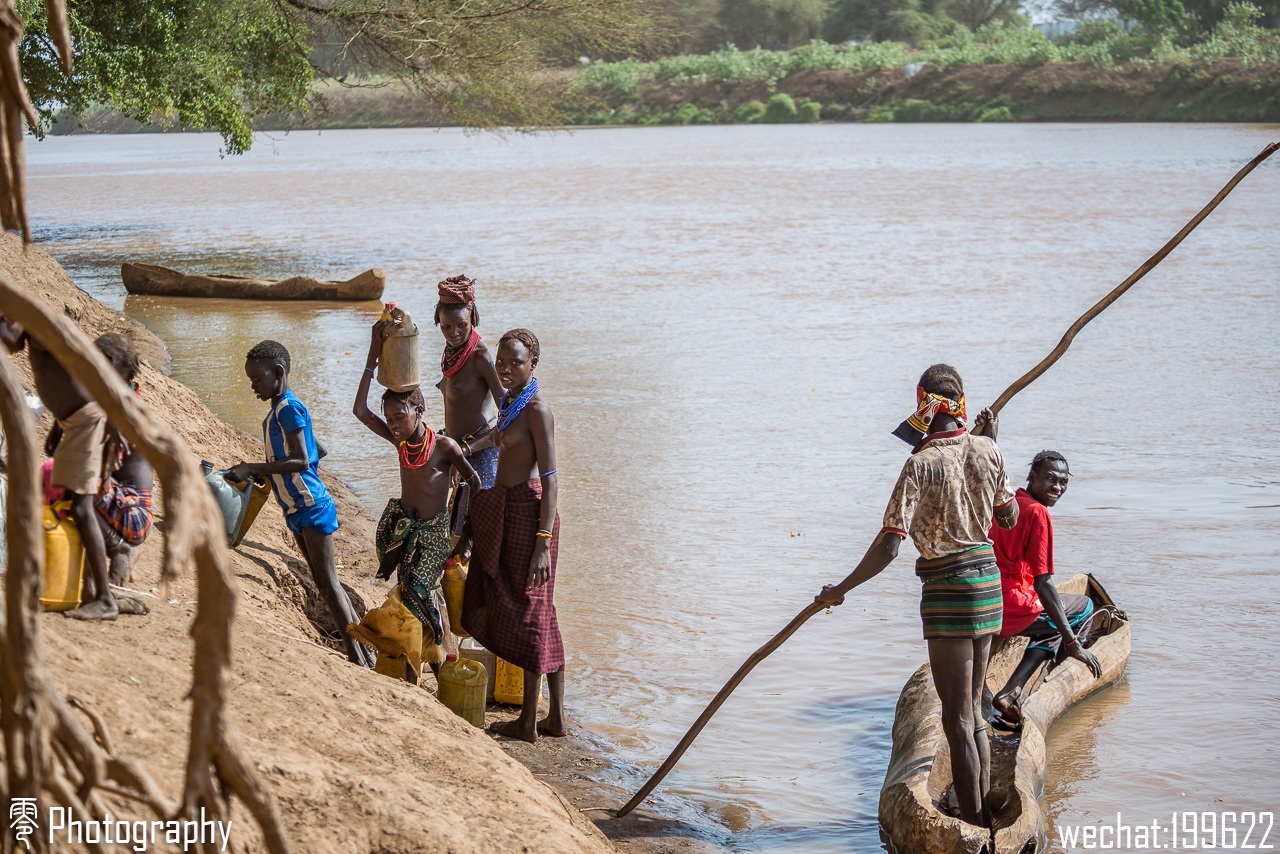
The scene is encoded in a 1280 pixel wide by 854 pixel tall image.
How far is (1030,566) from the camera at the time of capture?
5.20 m

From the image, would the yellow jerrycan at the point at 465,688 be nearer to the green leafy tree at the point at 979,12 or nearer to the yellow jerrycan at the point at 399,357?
the yellow jerrycan at the point at 399,357

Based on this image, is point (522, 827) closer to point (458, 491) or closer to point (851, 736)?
point (458, 491)

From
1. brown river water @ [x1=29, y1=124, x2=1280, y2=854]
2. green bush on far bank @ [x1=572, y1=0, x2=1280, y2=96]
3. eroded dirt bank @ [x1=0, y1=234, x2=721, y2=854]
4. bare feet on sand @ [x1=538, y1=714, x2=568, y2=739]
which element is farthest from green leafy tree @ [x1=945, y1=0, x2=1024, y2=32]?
eroded dirt bank @ [x1=0, y1=234, x2=721, y2=854]

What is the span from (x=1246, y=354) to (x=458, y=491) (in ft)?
38.2

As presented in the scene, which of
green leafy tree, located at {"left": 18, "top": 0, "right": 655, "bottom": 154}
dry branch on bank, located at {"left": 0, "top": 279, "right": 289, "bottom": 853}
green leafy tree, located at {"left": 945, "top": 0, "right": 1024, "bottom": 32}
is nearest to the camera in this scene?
dry branch on bank, located at {"left": 0, "top": 279, "right": 289, "bottom": 853}

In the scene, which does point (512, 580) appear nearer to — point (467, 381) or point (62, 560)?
point (467, 381)

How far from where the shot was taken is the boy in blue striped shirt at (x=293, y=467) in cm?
506

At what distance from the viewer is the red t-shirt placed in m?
5.10

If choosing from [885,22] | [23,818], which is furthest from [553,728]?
[885,22]

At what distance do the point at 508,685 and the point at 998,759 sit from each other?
1.98 metres

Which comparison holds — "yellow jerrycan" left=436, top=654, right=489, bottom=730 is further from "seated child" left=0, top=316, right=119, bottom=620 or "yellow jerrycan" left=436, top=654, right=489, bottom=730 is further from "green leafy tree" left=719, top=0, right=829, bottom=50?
"green leafy tree" left=719, top=0, right=829, bottom=50

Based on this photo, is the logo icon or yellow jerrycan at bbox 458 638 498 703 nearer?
the logo icon

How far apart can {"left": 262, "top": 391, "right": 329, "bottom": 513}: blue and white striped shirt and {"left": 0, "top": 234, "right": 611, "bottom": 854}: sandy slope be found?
0.43 metres

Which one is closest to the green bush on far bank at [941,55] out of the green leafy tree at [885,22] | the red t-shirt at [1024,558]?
the green leafy tree at [885,22]
